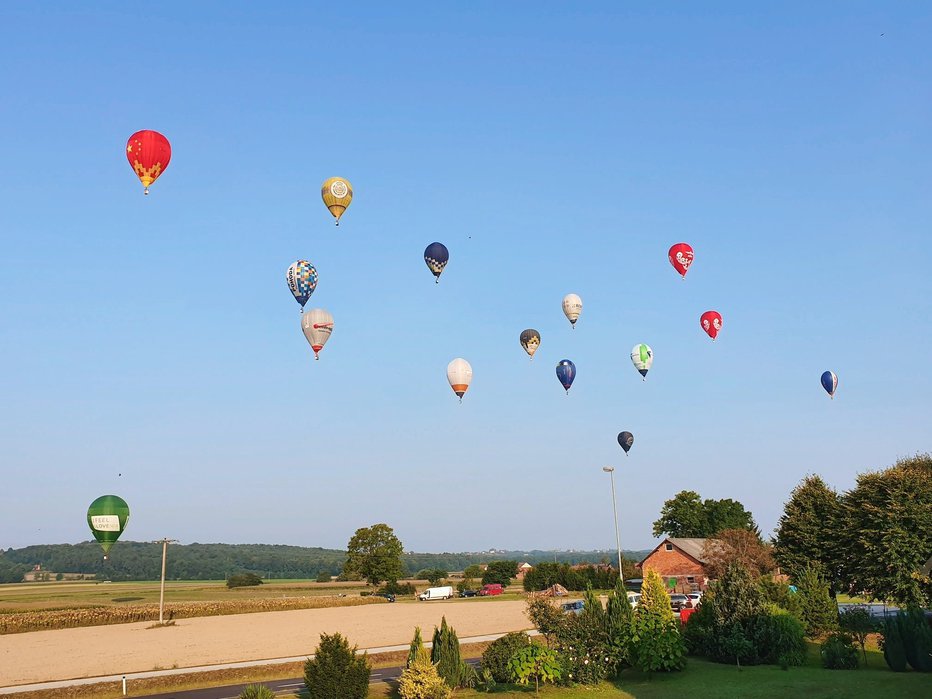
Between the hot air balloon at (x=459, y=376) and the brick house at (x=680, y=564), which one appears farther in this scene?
the brick house at (x=680, y=564)

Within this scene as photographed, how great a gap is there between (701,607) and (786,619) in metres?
3.72

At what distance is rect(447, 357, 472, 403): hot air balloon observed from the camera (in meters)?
67.8

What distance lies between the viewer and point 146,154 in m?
46.0

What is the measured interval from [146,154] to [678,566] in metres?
70.7

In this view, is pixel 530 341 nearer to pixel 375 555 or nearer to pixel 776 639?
pixel 776 639

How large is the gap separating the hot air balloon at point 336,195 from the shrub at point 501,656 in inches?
1408

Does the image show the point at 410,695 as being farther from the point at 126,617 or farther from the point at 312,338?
the point at 126,617

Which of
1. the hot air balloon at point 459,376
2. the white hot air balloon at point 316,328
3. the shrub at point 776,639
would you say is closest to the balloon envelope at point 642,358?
the hot air balloon at point 459,376

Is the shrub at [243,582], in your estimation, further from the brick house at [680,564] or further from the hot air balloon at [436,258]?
the hot air balloon at [436,258]

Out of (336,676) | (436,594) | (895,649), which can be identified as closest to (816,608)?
(895,649)

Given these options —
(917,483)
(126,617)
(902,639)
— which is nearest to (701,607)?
(902,639)

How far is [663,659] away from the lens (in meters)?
29.4

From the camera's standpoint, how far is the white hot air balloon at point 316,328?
57.8 metres

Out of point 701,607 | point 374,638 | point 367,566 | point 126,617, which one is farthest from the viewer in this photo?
point 367,566
